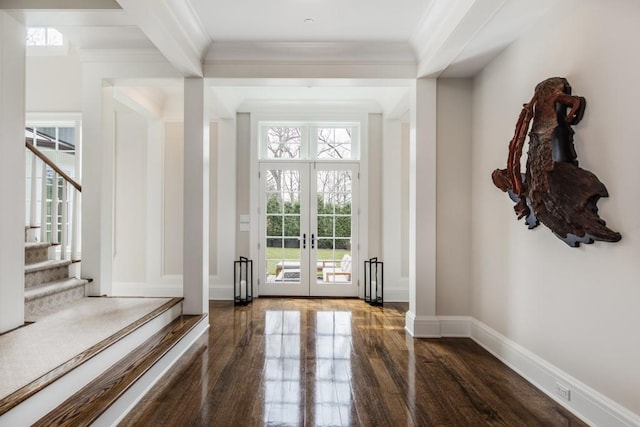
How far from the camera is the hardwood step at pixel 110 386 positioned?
1.76 m

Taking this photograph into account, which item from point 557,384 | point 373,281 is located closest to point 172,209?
point 373,281

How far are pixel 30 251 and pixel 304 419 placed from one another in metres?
3.36

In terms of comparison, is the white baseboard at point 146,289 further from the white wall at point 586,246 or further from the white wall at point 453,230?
the white wall at point 586,246

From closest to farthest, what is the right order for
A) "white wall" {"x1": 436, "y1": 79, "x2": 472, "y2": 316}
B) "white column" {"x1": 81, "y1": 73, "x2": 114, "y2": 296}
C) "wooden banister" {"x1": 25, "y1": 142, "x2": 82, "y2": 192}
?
"wooden banister" {"x1": 25, "y1": 142, "x2": 82, "y2": 192}
"white wall" {"x1": 436, "y1": 79, "x2": 472, "y2": 316}
"white column" {"x1": 81, "y1": 73, "x2": 114, "y2": 296}

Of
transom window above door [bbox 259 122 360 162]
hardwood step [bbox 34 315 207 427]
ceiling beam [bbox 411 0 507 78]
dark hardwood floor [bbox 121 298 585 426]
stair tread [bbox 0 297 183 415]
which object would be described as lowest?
dark hardwood floor [bbox 121 298 585 426]

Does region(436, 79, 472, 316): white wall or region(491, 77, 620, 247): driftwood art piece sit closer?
region(491, 77, 620, 247): driftwood art piece

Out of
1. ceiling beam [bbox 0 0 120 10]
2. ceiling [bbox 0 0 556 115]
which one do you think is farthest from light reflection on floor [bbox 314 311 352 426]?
ceiling beam [bbox 0 0 120 10]

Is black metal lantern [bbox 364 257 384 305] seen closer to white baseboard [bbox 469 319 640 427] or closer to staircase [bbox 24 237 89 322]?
white baseboard [bbox 469 319 640 427]

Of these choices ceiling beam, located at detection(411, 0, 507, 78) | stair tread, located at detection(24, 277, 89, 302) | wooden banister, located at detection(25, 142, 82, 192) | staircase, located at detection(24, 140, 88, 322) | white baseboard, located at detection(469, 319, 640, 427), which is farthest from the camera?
wooden banister, located at detection(25, 142, 82, 192)

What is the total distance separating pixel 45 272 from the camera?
351 centimetres

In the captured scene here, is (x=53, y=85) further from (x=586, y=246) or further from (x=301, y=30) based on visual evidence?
(x=586, y=246)

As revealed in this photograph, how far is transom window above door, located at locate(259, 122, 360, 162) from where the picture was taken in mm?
5461

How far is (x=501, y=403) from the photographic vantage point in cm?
228

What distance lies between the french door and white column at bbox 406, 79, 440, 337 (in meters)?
1.86
